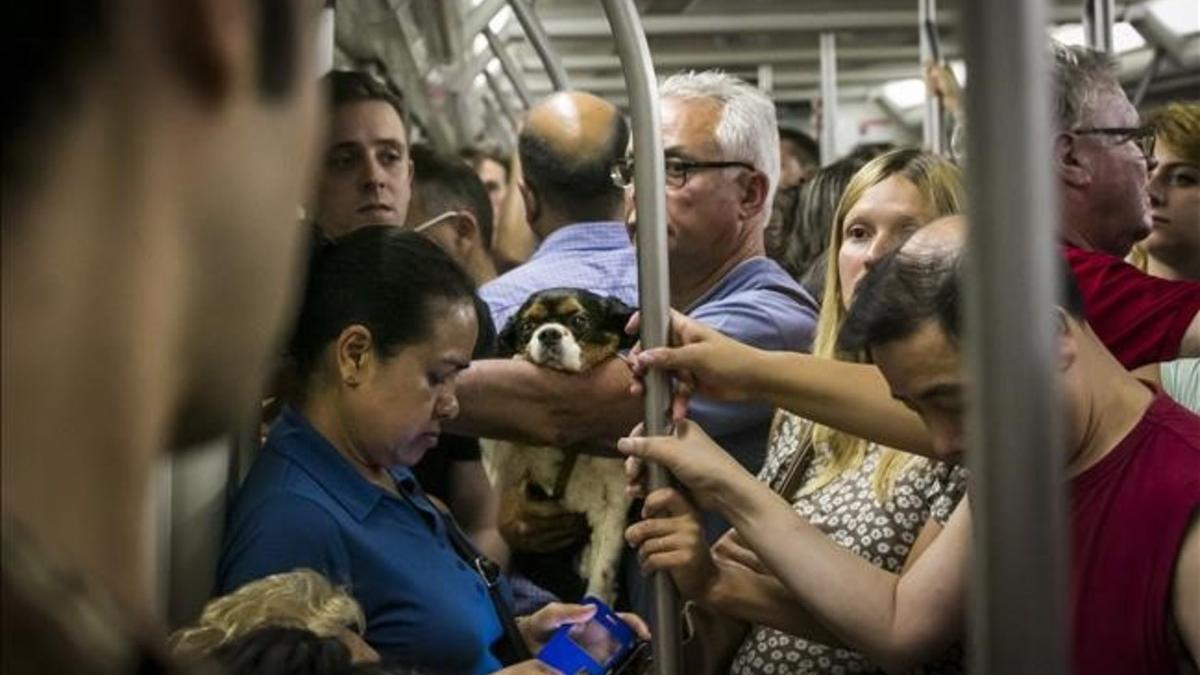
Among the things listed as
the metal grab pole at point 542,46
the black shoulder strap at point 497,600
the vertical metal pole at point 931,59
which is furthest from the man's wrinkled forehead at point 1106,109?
the vertical metal pole at point 931,59

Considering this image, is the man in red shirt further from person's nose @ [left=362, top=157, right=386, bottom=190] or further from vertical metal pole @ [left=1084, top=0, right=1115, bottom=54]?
vertical metal pole @ [left=1084, top=0, right=1115, bottom=54]

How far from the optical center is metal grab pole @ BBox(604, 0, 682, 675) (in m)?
2.01

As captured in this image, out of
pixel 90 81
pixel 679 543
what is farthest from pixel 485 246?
pixel 90 81

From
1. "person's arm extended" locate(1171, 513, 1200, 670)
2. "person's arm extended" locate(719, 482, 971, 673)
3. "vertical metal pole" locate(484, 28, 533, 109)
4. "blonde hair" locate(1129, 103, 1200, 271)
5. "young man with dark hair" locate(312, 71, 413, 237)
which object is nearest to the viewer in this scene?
"person's arm extended" locate(1171, 513, 1200, 670)

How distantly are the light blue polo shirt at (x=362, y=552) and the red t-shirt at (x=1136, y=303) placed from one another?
2.62 feet

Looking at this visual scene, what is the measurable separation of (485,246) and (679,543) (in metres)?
2.02

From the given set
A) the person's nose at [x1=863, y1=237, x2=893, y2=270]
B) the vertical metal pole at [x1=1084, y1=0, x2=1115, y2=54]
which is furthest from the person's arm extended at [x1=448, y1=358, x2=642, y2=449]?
the vertical metal pole at [x1=1084, y1=0, x2=1115, y2=54]

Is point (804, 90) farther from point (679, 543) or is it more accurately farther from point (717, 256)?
point (679, 543)

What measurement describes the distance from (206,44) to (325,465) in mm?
1628

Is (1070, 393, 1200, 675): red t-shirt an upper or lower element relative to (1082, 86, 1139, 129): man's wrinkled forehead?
lower

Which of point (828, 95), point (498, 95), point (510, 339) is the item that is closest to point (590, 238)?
point (510, 339)

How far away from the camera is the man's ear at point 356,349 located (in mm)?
2258

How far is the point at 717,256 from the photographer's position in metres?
2.76

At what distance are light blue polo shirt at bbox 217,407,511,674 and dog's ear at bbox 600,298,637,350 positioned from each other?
569 millimetres
